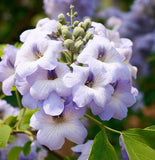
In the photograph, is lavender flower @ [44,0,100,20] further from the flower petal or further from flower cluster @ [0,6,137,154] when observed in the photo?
the flower petal

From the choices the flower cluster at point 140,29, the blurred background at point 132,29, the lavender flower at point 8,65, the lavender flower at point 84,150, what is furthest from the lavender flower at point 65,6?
the lavender flower at point 84,150

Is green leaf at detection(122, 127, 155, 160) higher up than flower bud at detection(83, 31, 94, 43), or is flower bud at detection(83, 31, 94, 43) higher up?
flower bud at detection(83, 31, 94, 43)

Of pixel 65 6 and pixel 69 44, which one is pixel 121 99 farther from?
pixel 65 6

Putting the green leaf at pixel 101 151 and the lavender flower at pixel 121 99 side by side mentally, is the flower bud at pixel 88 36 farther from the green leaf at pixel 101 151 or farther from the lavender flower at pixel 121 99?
the green leaf at pixel 101 151

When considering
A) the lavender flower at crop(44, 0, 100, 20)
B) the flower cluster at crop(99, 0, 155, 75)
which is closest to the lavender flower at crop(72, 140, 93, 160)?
the lavender flower at crop(44, 0, 100, 20)

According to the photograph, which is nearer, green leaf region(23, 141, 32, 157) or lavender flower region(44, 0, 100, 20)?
green leaf region(23, 141, 32, 157)

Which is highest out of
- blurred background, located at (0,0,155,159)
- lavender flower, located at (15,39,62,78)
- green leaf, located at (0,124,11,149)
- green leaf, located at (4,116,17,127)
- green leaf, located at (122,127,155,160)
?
lavender flower, located at (15,39,62,78)
